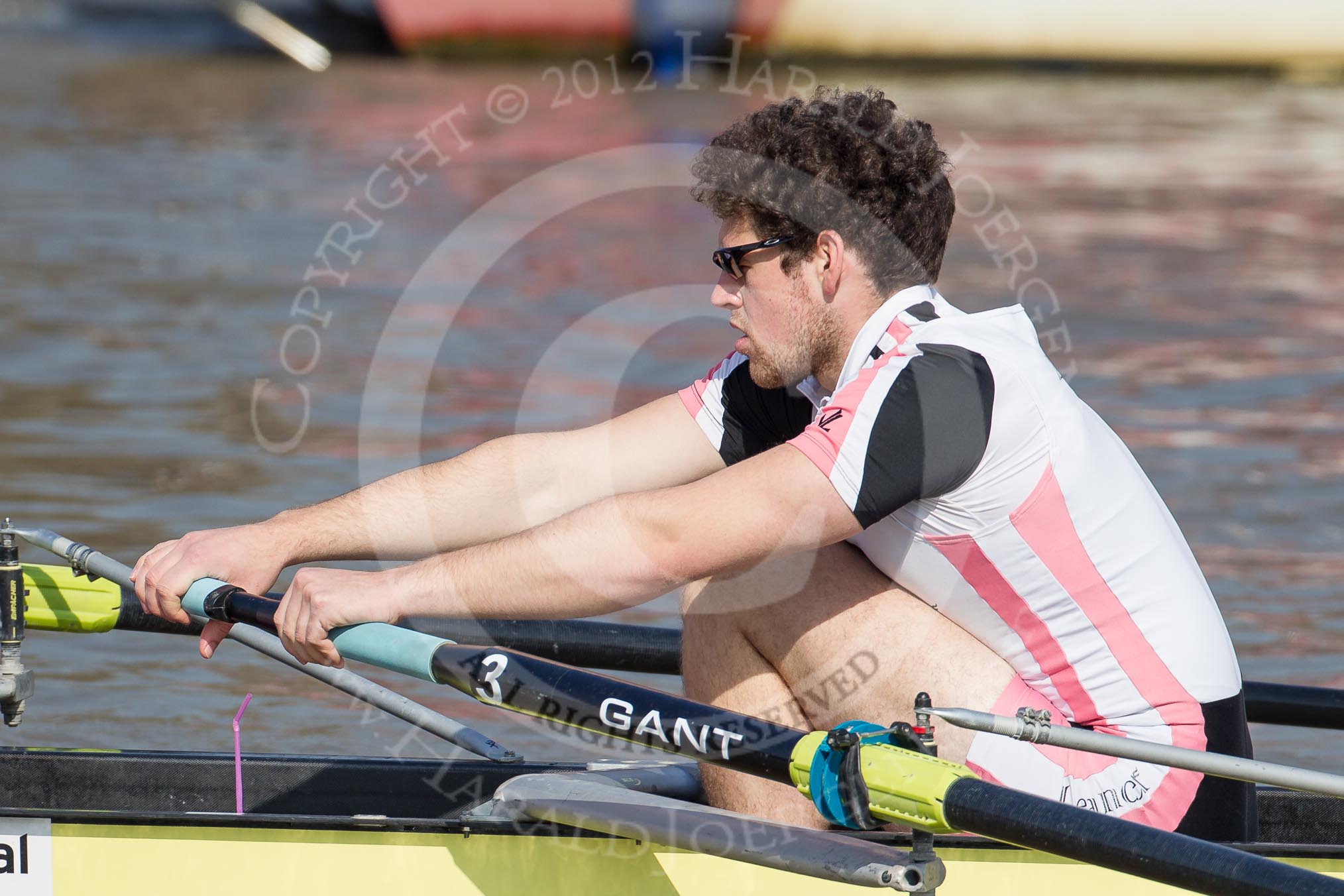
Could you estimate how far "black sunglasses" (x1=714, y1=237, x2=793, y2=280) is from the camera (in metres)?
2.78

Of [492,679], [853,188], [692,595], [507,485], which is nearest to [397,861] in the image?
[492,679]

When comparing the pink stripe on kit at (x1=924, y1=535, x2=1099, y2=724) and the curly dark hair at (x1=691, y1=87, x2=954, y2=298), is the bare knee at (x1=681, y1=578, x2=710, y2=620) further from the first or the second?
the curly dark hair at (x1=691, y1=87, x2=954, y2=298)

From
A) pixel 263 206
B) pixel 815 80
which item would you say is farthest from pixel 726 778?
pixel 815 80

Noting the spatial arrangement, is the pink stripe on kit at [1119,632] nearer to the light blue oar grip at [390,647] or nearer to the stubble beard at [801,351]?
the stubble beard at [801,351]

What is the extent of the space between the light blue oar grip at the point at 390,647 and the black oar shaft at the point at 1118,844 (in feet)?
2.88

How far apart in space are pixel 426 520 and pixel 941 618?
1.07 meters

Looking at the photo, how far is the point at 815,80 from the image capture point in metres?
18.2

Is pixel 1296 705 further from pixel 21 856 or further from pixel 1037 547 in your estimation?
pixel 21 856

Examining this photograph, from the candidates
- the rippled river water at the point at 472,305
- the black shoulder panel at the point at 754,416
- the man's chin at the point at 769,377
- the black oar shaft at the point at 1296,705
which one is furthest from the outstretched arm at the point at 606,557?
the rippled river water at the point at 472,305

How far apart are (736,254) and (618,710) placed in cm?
83

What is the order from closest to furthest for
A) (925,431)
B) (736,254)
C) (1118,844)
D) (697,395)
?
(1118,844), (925,431), (736,254), (697,395)

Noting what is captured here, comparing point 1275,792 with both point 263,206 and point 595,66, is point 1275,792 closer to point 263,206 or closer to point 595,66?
point 263,206

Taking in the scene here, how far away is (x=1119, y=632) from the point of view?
2547mm

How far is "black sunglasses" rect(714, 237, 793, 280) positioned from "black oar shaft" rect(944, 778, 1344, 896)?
1002 mm
